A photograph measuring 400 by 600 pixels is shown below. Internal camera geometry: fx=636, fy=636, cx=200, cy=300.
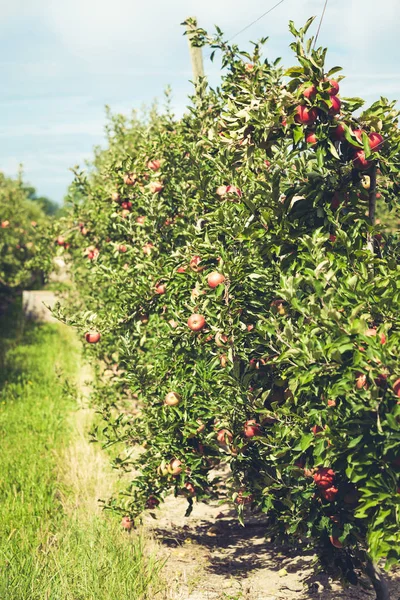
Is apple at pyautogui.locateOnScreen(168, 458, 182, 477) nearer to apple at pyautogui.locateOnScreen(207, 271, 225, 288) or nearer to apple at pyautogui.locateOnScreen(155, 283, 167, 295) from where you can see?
apple at pyautogui.locateOnScreen(155, 283, 167, 295)

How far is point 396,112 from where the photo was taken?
3312mm

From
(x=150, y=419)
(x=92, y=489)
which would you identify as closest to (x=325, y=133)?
(x=150, y=419)

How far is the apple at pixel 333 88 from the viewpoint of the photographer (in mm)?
3146

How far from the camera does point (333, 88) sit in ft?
10.3

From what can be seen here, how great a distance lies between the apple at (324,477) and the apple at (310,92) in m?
1.86

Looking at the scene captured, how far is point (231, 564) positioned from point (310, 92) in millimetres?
3469

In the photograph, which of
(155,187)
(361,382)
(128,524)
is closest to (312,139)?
(361,382)

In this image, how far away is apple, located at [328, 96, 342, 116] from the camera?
10.4 ft

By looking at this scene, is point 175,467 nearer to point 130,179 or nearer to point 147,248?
point 147,248

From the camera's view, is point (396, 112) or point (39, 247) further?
point (39, 247)

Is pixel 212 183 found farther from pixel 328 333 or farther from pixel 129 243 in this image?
pixel 328 333

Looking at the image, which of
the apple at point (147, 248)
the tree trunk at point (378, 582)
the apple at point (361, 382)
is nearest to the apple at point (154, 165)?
the apple at point (147, 248)

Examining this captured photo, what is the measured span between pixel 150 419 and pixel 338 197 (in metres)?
2.00

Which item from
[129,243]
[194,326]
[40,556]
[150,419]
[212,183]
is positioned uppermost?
[212,183]
